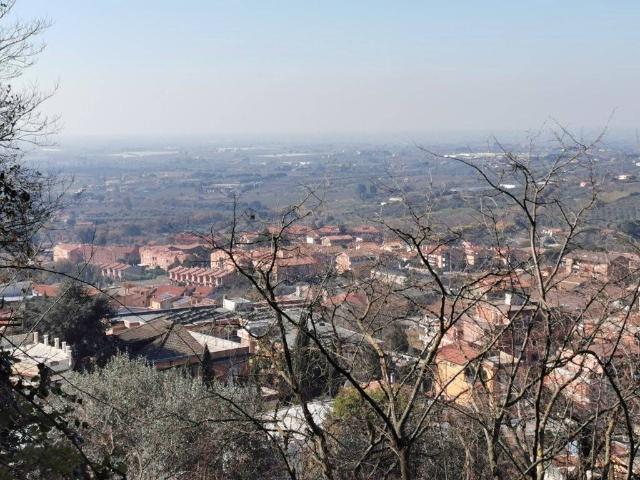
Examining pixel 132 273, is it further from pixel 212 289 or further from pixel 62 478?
pixel 62 478

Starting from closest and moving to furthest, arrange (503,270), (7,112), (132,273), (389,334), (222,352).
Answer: (503,270) < (7,112) < (389,334) < (222,352) < (132,273)

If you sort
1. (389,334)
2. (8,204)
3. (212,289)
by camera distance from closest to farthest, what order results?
(8,204)
(389,334)
(212,289)

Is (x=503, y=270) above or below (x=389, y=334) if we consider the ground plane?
above

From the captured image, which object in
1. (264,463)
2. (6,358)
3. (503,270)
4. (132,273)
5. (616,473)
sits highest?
(503,270)

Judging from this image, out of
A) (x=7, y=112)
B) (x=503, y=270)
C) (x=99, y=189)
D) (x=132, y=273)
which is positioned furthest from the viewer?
(x=99, y=189)

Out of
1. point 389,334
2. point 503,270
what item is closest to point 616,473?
point 503,270

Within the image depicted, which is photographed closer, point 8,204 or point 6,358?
point 6,358

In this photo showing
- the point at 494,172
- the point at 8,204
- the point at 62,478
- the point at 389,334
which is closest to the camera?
the point at 62,478

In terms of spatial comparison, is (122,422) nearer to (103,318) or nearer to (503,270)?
(503,270)

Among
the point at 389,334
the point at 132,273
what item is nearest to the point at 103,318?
the point at 389,334
